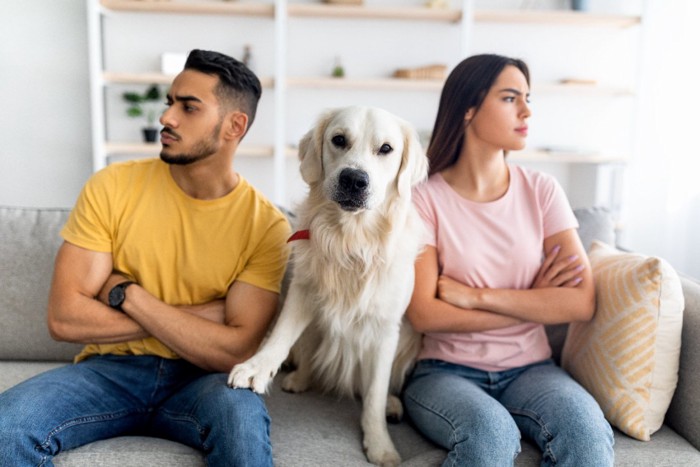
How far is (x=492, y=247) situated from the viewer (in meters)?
1.69

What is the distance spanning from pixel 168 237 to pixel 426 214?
0.72 m

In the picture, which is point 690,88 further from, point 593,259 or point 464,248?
point 464,248

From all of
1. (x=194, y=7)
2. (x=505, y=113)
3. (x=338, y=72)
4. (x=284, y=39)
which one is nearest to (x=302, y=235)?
(x=505, y=113)

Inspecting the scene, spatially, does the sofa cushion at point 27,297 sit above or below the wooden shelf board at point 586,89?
below

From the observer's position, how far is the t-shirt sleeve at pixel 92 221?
61.8 inches

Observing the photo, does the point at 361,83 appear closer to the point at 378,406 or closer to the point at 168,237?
the point at 168,237

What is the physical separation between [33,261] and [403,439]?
1298 millimetres

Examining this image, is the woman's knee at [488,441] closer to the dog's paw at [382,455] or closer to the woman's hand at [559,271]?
the dog's paw at [382,455]

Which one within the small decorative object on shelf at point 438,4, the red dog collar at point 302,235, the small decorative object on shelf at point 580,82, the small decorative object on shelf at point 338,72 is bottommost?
the red dog collar at point 302,235

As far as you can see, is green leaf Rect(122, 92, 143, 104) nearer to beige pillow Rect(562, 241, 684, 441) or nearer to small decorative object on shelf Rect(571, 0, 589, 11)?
small decorative object on shelf Rect(571, 0, 589, 11)

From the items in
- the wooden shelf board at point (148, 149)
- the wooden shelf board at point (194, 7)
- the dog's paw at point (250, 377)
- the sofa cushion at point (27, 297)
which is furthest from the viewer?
the wooden shelf board at point (148, 149)

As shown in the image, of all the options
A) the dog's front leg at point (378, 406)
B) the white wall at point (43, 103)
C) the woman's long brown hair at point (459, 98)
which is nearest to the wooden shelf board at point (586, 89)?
the woman's long brown hair at point (459, 98)

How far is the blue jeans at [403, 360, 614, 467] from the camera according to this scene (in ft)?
4.33

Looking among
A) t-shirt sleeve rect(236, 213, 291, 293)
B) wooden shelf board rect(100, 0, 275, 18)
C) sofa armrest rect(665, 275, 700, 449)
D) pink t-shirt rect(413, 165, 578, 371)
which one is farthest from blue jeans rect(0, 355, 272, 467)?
wooden shelf board rect(100, 0, 275, 18)
